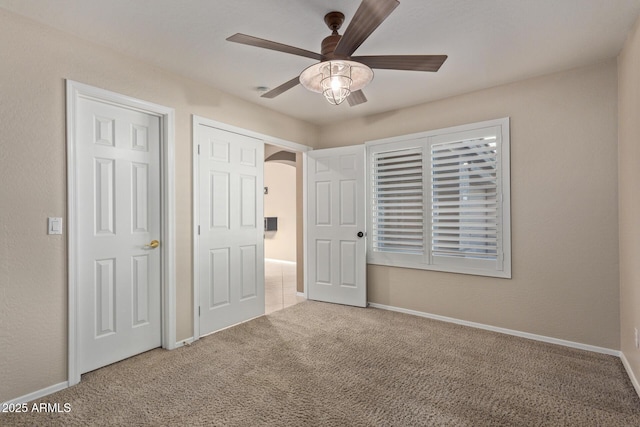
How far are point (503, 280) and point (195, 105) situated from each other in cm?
353

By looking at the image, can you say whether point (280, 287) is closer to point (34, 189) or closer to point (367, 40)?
point (34, 189)

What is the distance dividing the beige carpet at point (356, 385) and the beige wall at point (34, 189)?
32 cm

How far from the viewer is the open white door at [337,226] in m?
4.23

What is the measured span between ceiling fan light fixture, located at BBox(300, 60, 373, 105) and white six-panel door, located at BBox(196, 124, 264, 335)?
159 cm

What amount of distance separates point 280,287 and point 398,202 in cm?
258

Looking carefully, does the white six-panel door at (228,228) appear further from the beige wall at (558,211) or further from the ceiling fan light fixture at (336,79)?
the beige wall at (558,211)

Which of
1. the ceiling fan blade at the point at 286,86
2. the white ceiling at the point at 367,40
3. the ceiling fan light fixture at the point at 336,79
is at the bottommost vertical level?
the ceiling fan light fixture at the point at 336,79

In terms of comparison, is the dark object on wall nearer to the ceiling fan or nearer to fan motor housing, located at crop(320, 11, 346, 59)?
the ceiling fan

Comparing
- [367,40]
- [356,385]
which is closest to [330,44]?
[367,40]

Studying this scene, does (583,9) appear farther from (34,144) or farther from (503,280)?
(34,144)

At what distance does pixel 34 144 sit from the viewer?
7.30ft

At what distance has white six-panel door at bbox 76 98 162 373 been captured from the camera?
2516 mm

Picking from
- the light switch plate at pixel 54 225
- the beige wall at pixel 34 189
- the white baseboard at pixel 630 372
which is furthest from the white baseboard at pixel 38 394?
the white baseboard at pixel 630 372

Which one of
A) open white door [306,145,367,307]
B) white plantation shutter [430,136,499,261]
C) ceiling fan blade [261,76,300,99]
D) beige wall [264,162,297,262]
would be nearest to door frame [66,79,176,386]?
ceiling fan blade [261,76,300,99]
